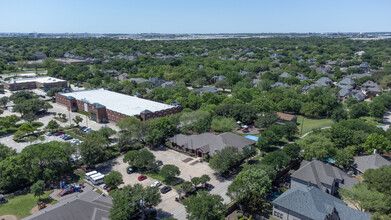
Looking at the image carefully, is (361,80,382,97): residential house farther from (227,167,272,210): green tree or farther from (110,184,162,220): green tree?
(110,184,162,220): green tree

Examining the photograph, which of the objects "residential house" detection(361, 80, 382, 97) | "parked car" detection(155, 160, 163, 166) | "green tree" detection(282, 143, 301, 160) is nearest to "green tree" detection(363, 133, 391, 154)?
"green tree" detection(282, 143, 301, 160)

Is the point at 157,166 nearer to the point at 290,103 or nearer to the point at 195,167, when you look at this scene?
the point at 195,167

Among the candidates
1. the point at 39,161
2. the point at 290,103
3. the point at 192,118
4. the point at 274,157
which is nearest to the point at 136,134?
the point at 192,118

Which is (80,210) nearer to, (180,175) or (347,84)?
(180,175)

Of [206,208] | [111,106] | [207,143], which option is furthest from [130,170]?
[111,106]

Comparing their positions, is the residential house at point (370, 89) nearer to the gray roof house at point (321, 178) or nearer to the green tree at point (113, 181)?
the gray roof house at point (321, 178)
